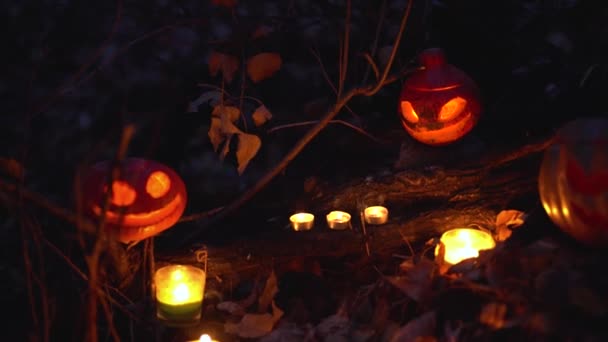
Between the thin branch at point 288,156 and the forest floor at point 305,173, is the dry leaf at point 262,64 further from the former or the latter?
the thin branch at point 288,156

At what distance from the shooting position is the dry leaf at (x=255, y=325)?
2.77 metres

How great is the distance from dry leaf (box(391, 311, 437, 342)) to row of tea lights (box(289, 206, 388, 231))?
92cm

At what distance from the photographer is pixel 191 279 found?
285 centimetres

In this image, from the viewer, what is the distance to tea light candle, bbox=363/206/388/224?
3.11 metres

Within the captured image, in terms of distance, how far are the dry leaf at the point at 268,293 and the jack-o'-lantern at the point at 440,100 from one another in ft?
4.42

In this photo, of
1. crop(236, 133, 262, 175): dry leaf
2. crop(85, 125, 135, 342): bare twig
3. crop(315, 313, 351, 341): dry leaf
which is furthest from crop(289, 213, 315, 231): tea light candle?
crop(85, 125, 135, 342): bare twig

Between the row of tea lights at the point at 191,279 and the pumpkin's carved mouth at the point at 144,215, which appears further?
the row of tea lights at the point at 191,279

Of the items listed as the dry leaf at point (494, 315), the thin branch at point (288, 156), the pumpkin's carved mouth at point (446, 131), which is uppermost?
the pumpkin's carved mouth at point (446, 131)

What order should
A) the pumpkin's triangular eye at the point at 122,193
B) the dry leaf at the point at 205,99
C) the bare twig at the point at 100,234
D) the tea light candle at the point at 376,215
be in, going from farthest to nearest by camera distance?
1. the dry leaf at the point at 205,99
2. the tea light candle at the point at 376,215
3. the pumpkin's triangular eye at the point at 122,193
4. the bare twig at the point at 100,234

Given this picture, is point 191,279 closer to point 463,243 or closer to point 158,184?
point 158,184

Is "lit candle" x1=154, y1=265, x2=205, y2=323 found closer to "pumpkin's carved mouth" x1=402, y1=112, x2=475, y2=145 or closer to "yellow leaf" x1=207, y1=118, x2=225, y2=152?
"yellow leaf" x1=207, y1=118, x2=225, y2=152

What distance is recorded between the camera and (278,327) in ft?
9.18

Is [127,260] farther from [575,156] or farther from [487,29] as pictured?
[487,29]

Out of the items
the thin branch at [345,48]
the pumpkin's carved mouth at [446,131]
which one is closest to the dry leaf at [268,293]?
the thin branch at [345,48]
